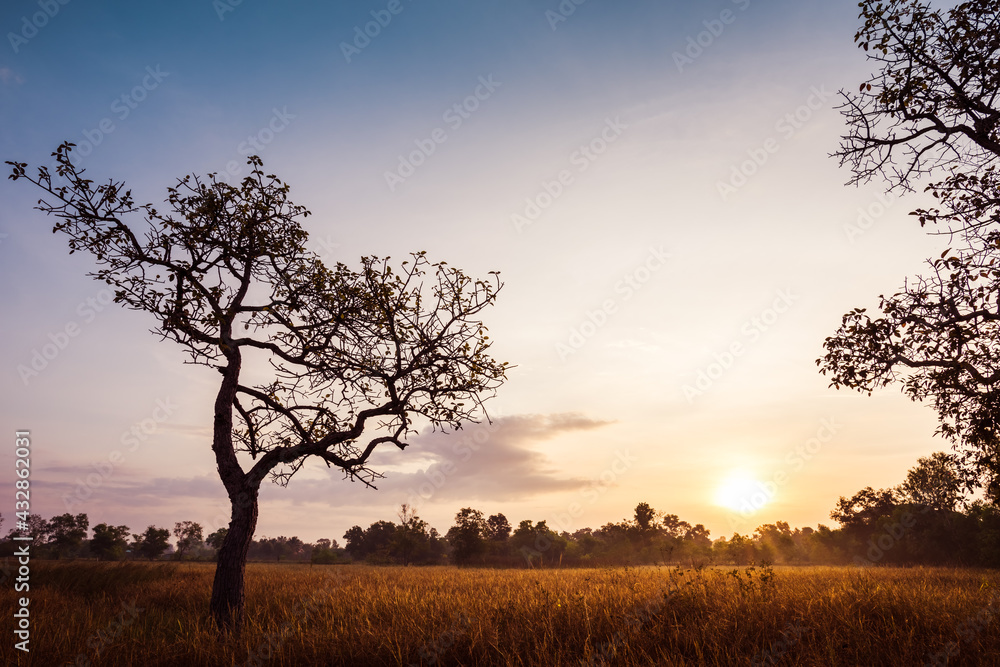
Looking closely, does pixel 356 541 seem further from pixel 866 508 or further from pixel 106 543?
pixel 866 508

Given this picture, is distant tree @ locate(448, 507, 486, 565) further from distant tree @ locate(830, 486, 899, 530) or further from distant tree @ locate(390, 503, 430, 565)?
distant tree @ locate(830, 486, 899, 530)

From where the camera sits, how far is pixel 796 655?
16.7ft

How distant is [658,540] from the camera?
76688mm

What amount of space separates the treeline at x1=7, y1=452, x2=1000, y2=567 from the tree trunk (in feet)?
74.3

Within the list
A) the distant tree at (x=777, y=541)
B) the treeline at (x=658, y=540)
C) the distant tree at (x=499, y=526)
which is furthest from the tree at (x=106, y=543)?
the distant tree at (x=777, y=541)

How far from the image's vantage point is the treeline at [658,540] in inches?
1934

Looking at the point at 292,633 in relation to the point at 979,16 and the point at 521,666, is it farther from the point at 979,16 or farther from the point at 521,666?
the point at 979,16

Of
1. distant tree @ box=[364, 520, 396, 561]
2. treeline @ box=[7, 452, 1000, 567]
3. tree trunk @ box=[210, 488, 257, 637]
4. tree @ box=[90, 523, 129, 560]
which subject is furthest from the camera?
distant tree @ box=[364, 520, 396, 561]

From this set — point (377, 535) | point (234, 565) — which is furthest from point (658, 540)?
point (234, 565)

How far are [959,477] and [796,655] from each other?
1197 centimetres

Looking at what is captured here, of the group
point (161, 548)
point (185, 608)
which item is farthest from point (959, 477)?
point (161, 548)

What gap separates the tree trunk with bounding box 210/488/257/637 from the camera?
8734 millimetres

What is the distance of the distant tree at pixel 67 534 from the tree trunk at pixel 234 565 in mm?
110654

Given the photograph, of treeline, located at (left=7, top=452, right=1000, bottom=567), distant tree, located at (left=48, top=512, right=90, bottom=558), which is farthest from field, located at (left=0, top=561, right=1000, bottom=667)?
distant tree, located at (left=48, top=512, right=90, bottom=558)
